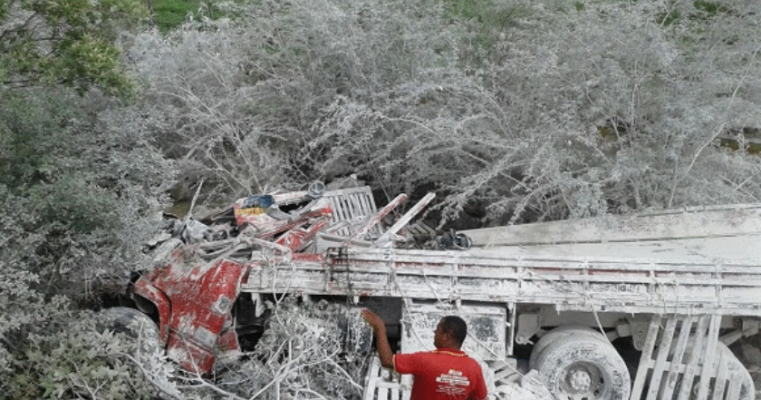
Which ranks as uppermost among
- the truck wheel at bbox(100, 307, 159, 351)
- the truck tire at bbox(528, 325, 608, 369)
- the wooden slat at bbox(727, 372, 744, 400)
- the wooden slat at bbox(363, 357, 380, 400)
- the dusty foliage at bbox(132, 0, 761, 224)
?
the dusty foliage at bbox(132, 0, 761, 224)

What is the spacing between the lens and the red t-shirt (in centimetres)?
450

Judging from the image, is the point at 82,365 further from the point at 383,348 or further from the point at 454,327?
the point at 454,327

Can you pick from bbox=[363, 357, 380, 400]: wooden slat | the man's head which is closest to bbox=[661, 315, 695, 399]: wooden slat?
bbox=[363, 357, 380, 400]: wooden slat

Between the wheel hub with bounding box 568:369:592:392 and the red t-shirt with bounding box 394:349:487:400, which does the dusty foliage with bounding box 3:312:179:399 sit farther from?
the wheel hub with bounding box 568:369:592:392

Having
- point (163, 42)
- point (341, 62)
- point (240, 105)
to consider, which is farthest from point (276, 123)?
point (163, 42)

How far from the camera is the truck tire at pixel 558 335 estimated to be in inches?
266

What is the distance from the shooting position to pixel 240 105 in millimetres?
9602

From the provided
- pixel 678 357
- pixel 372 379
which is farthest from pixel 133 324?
pixel 678 357

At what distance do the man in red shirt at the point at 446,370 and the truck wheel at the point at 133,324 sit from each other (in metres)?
2.62

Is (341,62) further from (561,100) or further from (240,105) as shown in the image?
(561,100)

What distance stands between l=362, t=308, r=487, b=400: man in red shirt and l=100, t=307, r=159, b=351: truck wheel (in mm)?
2618

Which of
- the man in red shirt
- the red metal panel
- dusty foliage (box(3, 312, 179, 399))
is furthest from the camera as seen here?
the red metal panel

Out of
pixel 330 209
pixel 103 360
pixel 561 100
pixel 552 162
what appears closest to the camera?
pixel 103 360

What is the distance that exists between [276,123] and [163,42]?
6.17 feet
